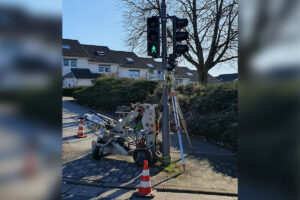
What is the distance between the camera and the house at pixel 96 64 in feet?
116

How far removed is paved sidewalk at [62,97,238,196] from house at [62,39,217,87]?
25.6m

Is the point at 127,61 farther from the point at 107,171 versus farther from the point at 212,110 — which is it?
the point at 107,171

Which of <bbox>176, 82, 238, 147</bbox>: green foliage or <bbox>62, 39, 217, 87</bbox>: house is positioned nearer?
<bbox>176, 82, 238, 147</bbox>: green foliage

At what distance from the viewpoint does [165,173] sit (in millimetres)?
5613

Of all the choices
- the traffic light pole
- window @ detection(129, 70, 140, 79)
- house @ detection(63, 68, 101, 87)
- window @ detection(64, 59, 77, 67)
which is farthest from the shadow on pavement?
window @ detection(129, 70, 140, 79)

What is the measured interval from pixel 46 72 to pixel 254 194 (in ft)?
3.63

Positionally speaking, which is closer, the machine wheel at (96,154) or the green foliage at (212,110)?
the machine wheel at (96,154)

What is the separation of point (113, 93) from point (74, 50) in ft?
80.3

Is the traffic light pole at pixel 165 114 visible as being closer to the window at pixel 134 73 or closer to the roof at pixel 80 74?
the roof at pixel 80 74

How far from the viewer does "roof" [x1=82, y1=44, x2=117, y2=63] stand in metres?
39.3

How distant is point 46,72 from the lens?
3.20 ft

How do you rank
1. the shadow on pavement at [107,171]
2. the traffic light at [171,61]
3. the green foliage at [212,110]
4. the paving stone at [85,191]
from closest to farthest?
the paving stone at [85,191]
the shadow on pavement at [107,171]
the traffic light at [171,61]
the green foliage at [212,110]

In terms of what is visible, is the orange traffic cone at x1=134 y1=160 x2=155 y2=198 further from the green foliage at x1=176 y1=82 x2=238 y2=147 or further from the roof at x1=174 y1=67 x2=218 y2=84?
the roof at x1=174 y1=67 x2=218 y2=84

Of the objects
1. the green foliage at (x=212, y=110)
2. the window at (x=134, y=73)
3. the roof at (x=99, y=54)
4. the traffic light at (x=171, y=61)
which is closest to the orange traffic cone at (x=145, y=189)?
the traffic light at (x=171, y=61)
